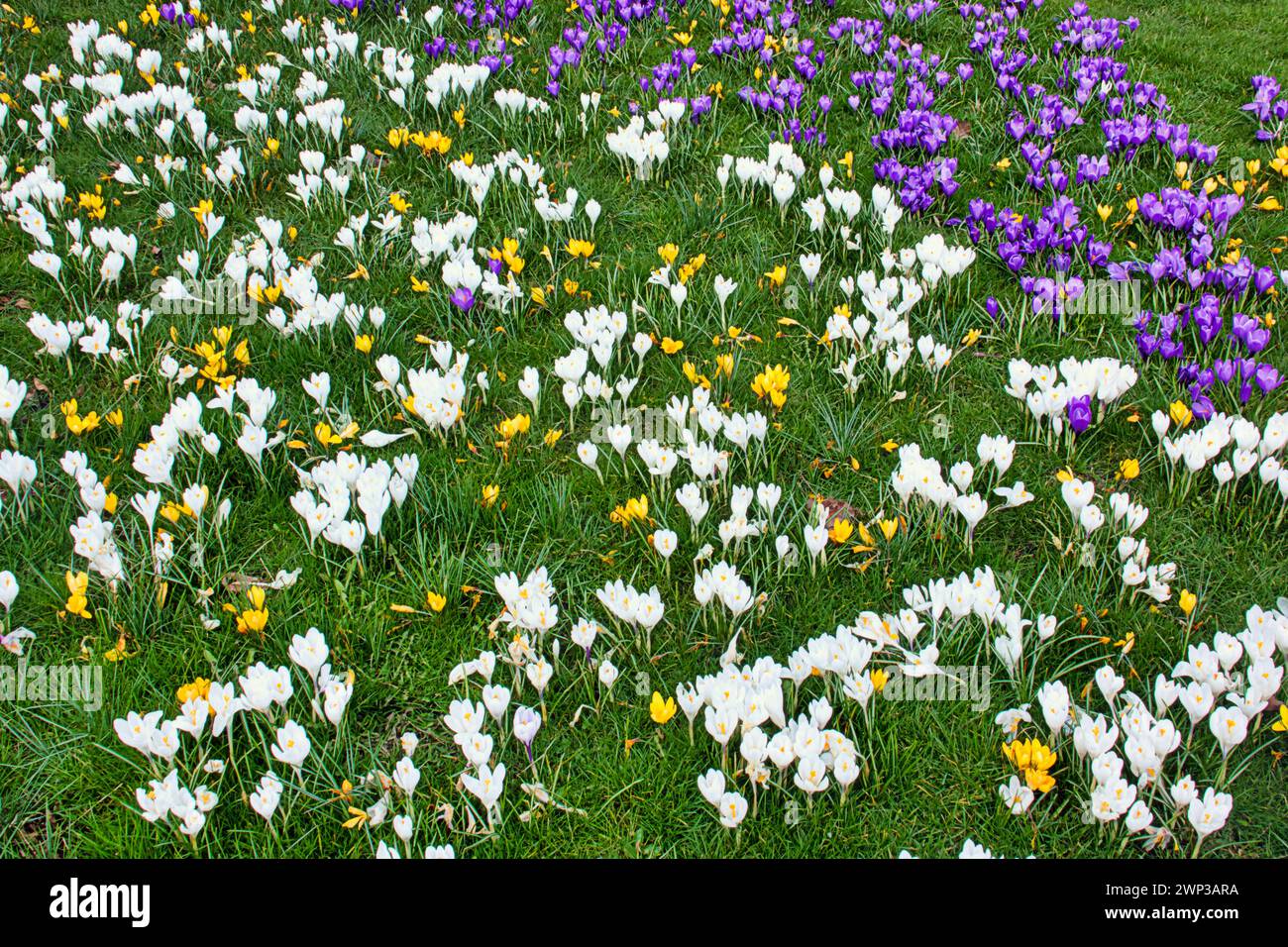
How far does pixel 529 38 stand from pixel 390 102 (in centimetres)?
127

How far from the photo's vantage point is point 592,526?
3516 millimetres

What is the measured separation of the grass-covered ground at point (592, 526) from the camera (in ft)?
8.67

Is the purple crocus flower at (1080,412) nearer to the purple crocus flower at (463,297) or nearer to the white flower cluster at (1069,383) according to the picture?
the white flower cluster at (1069,383)

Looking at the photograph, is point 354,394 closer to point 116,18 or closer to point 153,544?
point 153,544

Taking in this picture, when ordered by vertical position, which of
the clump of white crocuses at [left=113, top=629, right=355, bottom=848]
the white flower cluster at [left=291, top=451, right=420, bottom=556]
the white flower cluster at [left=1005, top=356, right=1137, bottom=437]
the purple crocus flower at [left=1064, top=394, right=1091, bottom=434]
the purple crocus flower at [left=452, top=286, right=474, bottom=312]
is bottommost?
the clump of white crocuses at [left=113, top=629, right=355, bottom=848]

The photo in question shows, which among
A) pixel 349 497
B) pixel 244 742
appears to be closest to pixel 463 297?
pixel 349 497

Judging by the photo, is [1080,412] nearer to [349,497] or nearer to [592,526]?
[592,526]

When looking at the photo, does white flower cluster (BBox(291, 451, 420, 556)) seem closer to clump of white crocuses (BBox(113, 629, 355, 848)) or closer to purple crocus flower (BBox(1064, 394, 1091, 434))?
clump of white crocuses (BBox(113, 629, 355, 848))

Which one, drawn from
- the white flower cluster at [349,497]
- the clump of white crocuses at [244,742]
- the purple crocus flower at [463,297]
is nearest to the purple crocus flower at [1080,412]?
the white flower cluster at [349,497]

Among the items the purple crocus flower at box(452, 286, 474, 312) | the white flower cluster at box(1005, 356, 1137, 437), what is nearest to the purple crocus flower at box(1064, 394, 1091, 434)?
the white flower cluster at box(1005, 356, 1137, 437)

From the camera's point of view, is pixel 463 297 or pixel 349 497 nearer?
pixel 349 497

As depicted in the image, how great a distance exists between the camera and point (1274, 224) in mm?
4969

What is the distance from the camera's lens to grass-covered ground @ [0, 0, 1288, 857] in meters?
2.64

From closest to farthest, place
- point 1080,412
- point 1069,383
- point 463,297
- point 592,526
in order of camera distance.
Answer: point 592,526 < point 1080,412 < point 1069,383 < point 463,297
